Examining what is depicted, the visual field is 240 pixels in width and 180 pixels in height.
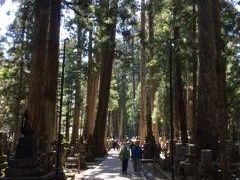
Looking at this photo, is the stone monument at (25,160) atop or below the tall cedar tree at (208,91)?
below

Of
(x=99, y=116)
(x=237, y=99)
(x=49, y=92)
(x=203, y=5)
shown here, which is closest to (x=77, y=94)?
(x=99, y=116)

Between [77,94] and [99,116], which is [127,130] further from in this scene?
[99,116]

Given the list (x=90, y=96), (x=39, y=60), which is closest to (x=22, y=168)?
(x=39, y=60)

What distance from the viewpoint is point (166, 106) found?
2158 inches

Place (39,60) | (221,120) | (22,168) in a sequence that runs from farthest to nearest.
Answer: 1. (39,60)
2. (221,120)
3. (22,168)

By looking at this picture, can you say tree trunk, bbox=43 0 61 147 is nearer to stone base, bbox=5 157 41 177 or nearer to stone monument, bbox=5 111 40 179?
stone monument, bbox=5 111 40 179

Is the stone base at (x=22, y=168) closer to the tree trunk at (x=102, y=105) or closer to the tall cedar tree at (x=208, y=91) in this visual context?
the tall cedar tree at (x=208, y=91)

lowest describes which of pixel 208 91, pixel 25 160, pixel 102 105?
pixel 25 160

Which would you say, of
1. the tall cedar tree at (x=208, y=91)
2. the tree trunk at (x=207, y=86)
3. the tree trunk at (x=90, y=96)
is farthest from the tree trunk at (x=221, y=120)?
the tree trunk at (x=90, y=96)

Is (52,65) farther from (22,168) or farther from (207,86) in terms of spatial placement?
(207,86)

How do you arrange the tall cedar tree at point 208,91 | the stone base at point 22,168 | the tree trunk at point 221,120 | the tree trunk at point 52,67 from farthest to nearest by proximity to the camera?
the tree trunk at point 52,67
the tall cedar tree at point 208,91
the stone base at point 22,168
the tree trunk at point 221,120

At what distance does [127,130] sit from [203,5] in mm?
97034

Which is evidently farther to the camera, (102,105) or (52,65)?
(102,105)

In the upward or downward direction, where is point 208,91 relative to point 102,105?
downward
